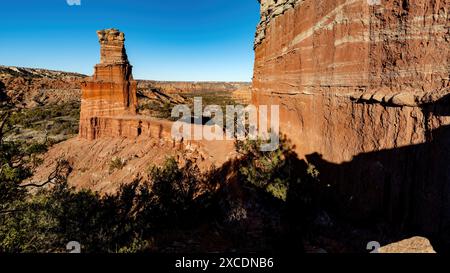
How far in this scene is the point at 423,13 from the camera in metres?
4.63

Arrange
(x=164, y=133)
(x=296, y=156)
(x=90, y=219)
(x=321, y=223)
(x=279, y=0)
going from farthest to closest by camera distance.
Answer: (x=164, y=133)
(x=279, y=0)
(x=296, y=156)
(x=90, y=219)
(x=321, y=223)

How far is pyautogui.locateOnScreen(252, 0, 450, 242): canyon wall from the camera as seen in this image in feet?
14.7

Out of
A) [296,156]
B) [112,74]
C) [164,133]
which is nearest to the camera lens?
[296,156]

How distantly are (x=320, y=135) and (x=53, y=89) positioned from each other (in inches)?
2148

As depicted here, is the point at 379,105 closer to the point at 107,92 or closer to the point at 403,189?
the point at 403,189

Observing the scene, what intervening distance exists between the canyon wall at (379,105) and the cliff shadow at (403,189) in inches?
0.7

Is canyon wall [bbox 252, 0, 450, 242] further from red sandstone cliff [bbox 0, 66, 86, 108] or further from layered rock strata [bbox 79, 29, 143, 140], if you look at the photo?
red sandstone cliff [bbox 0, 66, 86, 108]

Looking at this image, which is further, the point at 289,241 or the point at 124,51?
the point at 124,51

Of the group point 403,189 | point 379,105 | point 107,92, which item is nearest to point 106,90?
point 107,92

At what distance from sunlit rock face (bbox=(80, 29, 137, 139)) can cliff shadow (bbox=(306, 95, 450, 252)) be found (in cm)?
1618

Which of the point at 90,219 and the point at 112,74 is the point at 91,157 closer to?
the point at 112,74

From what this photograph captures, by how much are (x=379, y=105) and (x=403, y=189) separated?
5.49ft

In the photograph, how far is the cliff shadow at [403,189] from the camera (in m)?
4.39
